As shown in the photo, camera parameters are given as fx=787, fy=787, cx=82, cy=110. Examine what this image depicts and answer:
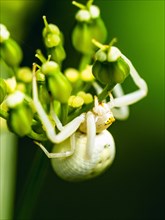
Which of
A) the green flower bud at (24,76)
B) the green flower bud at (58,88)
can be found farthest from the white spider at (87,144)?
the green flower bud at (24,76)

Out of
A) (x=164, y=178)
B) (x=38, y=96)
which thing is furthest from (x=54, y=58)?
(x=164, y=178)

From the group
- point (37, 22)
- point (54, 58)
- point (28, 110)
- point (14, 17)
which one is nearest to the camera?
point (28, 110)

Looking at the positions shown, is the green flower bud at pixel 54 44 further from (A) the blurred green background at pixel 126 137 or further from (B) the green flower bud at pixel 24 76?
(A) the blurred green background at pixel 126 137

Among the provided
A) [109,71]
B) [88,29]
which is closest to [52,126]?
[109,71]

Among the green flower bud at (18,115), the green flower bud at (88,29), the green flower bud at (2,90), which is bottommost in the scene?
the green flower bud at (18,115)

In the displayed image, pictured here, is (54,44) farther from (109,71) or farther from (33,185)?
(33,185)

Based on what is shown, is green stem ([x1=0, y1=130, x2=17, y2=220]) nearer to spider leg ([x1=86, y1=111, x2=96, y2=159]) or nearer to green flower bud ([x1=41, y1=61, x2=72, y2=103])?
spider leg ([x1=86, y1=111, x2=96, y2=159])

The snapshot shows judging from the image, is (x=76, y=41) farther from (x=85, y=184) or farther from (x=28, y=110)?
(x=85, y=184)
